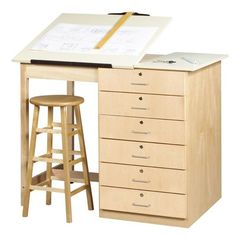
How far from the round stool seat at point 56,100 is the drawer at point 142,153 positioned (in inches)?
14.0

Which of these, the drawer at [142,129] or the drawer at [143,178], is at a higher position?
the drawer at [142,129]

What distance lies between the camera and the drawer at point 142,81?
689 centimetres

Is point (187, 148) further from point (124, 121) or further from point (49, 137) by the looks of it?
point (49, 137)

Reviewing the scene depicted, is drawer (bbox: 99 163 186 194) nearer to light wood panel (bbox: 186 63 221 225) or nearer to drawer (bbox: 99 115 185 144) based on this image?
light wood panel (bbox: 186 63 221 225)

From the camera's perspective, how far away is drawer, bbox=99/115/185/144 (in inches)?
274

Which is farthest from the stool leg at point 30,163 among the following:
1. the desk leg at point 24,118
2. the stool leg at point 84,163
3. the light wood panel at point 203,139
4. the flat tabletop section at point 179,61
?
the light wood panel at point 203,139

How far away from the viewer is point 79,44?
7.47 meters

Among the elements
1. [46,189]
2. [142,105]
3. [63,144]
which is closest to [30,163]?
[46,189]

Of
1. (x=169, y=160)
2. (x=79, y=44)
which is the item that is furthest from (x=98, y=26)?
(x=169, y=160)

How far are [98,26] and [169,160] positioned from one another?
4.23 feet

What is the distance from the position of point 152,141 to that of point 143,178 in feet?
0.91

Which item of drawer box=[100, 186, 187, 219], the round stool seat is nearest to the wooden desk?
drawer box=[100, 186, 187, 219]

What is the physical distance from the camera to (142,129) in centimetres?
705

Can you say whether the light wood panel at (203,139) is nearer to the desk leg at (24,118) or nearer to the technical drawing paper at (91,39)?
the technical drawing paper at (91,39)
